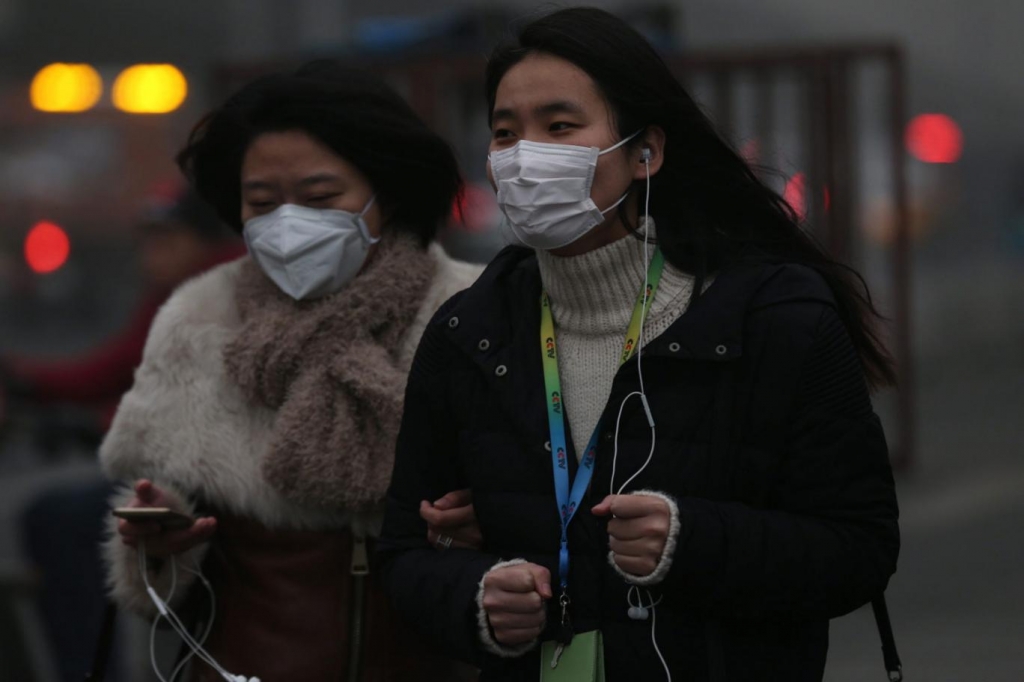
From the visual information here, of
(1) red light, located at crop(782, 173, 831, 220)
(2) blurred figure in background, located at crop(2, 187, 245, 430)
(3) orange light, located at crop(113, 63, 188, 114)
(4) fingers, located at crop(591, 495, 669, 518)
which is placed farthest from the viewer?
(3) orange light, located at crop(113, 63, 188, 114)

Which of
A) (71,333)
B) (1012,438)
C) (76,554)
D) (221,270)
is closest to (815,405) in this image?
A: (221,270)

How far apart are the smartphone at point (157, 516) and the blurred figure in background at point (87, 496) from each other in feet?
7.89

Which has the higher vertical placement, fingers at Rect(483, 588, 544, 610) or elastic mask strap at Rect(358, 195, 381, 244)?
elastic mask strap at Rect(358, 195, 381, 244)

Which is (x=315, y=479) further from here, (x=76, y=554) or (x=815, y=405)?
(x=76, y=554)

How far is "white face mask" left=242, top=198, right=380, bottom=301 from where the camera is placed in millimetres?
2986

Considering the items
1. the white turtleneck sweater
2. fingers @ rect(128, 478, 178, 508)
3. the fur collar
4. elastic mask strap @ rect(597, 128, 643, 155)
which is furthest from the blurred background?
fingers @ rect(128, 478, 178, 508)

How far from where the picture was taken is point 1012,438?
34.9 ft

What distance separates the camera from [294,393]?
2.99 metres

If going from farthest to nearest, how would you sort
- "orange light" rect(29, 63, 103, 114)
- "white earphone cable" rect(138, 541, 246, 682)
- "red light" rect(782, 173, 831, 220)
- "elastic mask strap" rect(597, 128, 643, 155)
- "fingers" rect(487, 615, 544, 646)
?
"orange light" rect(29, 63, 103, 114) → "white earphone cable" rect(138, 541, 246, 682) → "red light" rect(782, 173, 831, 220) → "elastic mask strap" rect(597, 128, 643, 155) → "fingers" rect(487, 615, 544, 646)

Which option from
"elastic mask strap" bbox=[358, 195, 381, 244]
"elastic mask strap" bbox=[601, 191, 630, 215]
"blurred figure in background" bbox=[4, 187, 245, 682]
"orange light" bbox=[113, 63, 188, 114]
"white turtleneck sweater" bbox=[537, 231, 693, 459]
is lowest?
"blurred figure in background" bbox=[4, 187, 245, 682]

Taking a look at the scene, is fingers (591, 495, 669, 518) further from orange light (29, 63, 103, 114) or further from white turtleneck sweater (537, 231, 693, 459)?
orange light (29, 63, 103, 114)

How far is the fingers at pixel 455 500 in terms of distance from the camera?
2.57m

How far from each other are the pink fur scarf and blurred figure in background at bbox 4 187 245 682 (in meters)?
2.26

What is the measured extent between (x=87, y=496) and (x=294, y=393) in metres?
2.59
